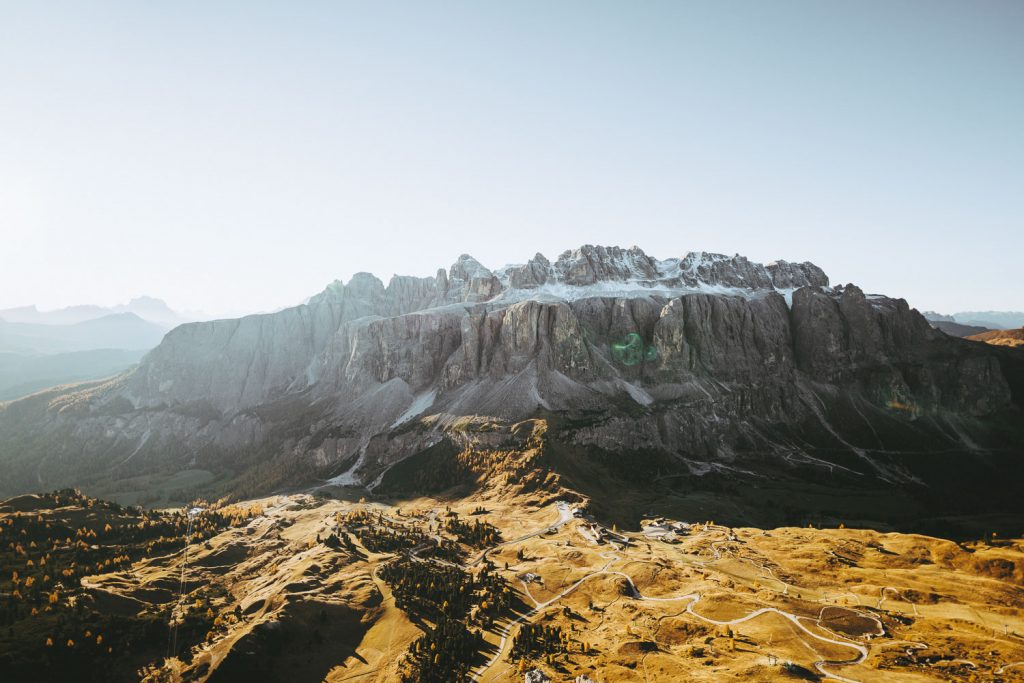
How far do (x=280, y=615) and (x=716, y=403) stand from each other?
17335 centimetres

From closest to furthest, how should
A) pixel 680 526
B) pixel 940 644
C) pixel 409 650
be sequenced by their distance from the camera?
pixel 940 644 < pixel 409 650 < pixel 680 526

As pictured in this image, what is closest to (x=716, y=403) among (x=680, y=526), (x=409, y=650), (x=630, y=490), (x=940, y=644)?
(x=630, y=490)

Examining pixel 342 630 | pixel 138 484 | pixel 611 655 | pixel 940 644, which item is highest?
pixel 940 644

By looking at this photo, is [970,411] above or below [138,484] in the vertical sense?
above

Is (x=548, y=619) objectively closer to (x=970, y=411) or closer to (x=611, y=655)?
(x=611, y=655)

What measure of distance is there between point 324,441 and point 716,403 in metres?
172

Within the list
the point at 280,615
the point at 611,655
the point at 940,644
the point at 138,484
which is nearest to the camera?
the point at 940,644

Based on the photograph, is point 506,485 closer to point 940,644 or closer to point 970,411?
point 940,644

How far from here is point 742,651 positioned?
184 feet

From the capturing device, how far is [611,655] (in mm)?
58375

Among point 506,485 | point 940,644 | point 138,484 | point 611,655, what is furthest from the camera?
point 138,484

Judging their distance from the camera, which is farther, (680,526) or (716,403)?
(716,403)

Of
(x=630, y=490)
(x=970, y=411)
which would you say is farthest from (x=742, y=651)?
(x=970, y=411)

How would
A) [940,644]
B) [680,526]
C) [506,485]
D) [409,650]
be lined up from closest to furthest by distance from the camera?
[940,644]
[409,650]
[680,526]
[506,485]
